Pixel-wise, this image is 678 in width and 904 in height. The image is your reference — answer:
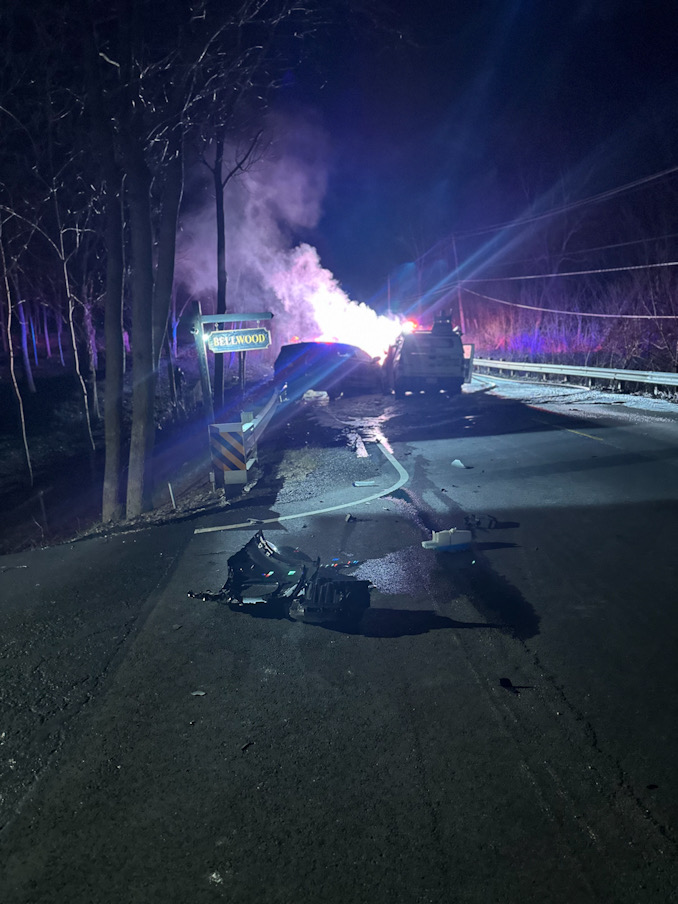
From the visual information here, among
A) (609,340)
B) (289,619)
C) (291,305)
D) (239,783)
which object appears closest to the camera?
(239,783)

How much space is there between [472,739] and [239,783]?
1278 mm

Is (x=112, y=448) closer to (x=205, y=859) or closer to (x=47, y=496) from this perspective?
(x=47, y=496)

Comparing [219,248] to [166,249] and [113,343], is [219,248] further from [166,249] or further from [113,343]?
[113,343]

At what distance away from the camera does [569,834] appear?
2.46 metres

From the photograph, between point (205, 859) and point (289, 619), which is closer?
point (205, 859)

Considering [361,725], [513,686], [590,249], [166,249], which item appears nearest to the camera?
[361,725]

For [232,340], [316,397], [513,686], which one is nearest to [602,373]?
[316,397]

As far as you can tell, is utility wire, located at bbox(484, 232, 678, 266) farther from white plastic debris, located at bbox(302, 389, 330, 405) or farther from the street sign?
the street sign

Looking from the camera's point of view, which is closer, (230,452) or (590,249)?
(230,452)

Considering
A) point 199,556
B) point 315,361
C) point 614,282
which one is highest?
point 614,282

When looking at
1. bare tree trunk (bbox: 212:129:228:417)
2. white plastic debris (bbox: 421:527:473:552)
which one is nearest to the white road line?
white plastic debris (bbox: 421:527:473:552)

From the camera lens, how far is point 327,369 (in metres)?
21.6

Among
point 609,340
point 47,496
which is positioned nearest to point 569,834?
point 47,496

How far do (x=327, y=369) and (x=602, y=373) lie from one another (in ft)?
32.4
